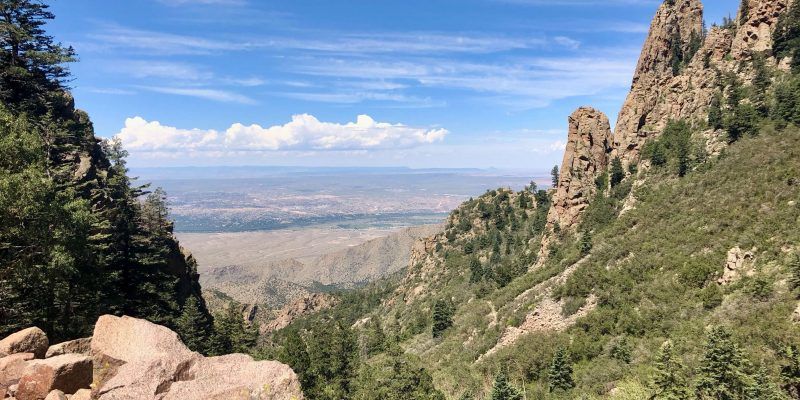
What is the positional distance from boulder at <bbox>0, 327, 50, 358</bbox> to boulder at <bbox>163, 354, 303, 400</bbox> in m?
5.45

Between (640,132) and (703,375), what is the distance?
57826 mm

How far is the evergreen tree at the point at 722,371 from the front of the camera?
1738 cm

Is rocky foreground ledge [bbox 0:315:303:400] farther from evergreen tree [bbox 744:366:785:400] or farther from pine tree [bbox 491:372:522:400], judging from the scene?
evergreen tree [bbox 744:366:785:400]

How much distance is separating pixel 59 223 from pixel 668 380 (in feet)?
106

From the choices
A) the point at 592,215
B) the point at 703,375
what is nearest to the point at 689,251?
the point at 703,375

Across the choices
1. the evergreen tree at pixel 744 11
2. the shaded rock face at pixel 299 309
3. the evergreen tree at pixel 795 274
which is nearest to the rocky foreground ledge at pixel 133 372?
the evergreen tree at pixel 795 274

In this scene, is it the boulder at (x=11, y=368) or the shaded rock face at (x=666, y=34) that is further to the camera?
the shaded rock face at (x=666, y=34)

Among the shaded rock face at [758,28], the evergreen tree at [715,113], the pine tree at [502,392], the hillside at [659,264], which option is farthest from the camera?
the shaded rock face at [758,28]

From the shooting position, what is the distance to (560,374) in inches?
1091

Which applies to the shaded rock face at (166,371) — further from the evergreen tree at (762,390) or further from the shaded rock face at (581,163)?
the shaded rock face at (581,163)

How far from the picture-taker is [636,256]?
133ft

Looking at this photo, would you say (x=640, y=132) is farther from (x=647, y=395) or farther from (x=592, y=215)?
(x=647, y=395)

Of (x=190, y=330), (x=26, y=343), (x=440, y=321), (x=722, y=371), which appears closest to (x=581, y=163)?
(x=440, y=321)

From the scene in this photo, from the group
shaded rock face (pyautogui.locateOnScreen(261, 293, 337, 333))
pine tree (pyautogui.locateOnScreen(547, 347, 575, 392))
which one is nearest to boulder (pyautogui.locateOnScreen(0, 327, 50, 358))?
pine tree (pyautogui.locateOnScreen(547, 347, 575, 392))
